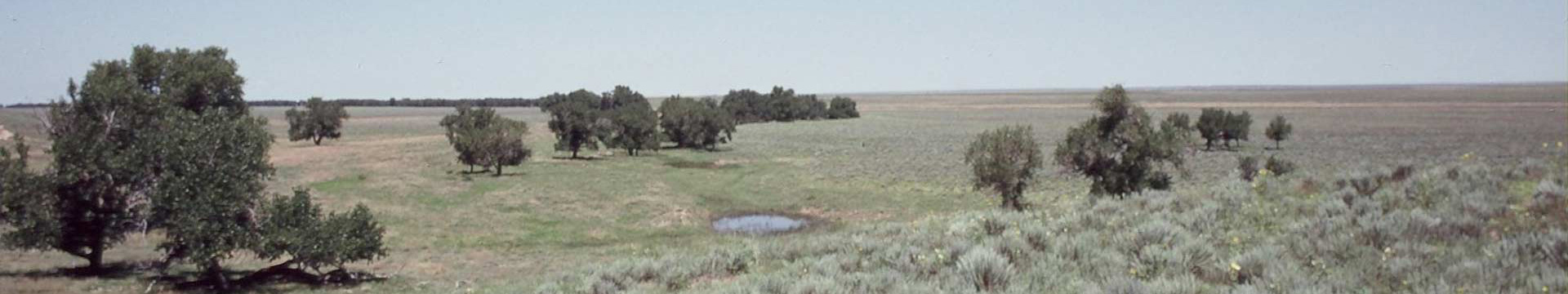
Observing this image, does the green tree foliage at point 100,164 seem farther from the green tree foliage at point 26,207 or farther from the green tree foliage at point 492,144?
the green tree foliage at point 492,144

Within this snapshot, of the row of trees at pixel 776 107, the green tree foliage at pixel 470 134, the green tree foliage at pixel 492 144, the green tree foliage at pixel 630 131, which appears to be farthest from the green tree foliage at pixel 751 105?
the green tree foliage at pixel 492 144

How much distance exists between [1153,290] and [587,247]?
80.5 ft

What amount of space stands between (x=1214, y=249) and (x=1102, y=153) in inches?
845

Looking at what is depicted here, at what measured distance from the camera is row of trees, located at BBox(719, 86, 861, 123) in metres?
150

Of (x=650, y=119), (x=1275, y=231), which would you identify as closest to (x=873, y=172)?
(x=650, y=119)

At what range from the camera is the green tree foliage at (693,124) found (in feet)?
262

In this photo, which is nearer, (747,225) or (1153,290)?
(1153,290)

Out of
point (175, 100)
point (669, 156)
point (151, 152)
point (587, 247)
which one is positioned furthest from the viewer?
point (669, 156)

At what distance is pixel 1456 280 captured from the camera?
825cm

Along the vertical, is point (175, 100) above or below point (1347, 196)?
above

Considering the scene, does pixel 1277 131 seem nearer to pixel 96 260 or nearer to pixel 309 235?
pixel 309 235

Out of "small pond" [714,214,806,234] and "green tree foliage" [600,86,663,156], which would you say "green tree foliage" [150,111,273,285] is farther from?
"green tree foliage" [600,86,663,156]

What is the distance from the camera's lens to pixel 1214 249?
10.6 meters

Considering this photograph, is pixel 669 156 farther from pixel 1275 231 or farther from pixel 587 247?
pixel 1275 231
